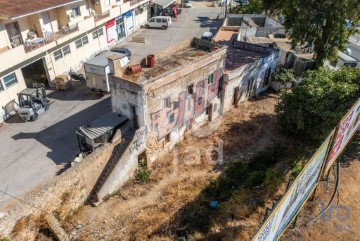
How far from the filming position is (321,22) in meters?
28.1

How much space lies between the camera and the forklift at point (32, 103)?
25969mm

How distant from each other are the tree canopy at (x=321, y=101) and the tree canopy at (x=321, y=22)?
6534 millimetres

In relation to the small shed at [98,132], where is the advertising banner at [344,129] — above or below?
above

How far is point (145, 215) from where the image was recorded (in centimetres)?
1914

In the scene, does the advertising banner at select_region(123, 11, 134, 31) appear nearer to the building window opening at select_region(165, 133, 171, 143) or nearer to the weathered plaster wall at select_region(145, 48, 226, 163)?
the weathered plaster wall at select_region(145, 48, 226, 163)

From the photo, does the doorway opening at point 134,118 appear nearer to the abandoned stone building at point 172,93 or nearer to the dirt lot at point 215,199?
the abandoned stone building at point 172,93

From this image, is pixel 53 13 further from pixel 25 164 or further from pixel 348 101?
pixel 348 101

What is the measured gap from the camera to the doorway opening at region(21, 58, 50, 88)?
1255 inches

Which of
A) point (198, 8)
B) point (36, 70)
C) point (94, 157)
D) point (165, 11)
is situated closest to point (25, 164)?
point (94, 157)

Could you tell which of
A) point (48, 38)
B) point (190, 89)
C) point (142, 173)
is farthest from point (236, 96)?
point (48, 38)

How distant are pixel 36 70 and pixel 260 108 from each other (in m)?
25.0

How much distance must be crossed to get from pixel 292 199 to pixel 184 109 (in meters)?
14.4

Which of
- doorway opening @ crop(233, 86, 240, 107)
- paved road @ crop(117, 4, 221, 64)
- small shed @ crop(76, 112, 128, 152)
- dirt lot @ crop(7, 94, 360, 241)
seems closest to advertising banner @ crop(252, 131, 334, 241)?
dirt lot @ crop(7, 94, 360, 241)

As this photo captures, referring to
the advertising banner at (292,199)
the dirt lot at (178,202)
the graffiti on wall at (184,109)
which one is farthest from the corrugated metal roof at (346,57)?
the advertising banner at (292,199)
